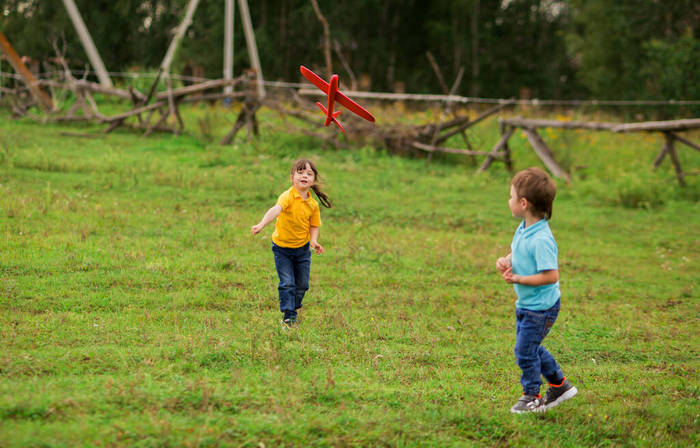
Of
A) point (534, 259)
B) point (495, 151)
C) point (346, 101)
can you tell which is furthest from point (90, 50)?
point (534, 259)

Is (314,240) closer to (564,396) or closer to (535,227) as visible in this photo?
(535,227)

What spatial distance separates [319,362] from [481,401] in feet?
3.97

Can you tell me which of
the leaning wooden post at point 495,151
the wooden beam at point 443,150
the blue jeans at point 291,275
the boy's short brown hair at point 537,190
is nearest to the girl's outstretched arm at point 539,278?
the boy's short brown hair at point 537,190

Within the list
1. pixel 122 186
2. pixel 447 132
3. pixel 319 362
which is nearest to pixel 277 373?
pixel 319 362

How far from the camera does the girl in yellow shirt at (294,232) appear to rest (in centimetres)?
564

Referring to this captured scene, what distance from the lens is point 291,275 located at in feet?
18.7

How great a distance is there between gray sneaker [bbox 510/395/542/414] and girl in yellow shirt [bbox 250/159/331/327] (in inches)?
81.4

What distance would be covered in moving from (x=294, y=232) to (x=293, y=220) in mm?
113

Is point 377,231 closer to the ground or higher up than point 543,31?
closer to the ground

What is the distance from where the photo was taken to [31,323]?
16.5 ft

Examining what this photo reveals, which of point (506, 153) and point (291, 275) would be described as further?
point (506, 153)

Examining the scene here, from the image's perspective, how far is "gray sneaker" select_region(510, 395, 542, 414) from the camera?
4.38m

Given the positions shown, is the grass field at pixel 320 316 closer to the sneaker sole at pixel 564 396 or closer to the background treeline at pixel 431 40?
the sneaker sole at pixel 564 396

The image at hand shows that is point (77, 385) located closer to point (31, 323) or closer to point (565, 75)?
point (31, 323)
